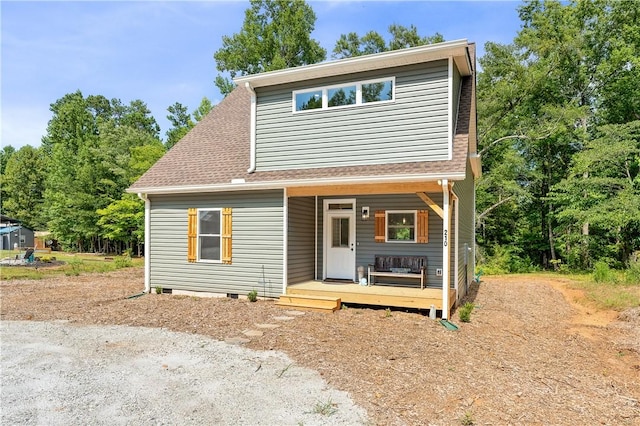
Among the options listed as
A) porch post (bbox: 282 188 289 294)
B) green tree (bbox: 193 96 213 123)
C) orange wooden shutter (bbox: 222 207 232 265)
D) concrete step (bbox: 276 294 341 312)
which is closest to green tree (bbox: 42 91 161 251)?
green tree (bbox: 193 96 213 123)

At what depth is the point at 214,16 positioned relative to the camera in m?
10.5

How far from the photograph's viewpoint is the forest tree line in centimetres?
1786

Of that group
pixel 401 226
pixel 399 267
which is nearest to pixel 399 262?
pixel 399 267

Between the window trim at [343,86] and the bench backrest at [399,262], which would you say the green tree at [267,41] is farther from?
the bench backrest at [399,262]

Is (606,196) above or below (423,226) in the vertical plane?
above

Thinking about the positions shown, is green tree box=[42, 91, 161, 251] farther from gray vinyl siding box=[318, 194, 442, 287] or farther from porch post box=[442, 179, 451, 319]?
porch post box=[442, 179, 451, 319]

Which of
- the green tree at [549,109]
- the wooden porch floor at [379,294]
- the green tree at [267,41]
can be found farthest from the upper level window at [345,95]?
the green tree at [267,41]

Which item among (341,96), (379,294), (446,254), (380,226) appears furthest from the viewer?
(380,226)

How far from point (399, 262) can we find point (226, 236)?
13.6ft

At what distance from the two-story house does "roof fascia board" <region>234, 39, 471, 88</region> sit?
→ 3cm

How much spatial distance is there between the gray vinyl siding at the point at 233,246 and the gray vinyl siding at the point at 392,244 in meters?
1.58

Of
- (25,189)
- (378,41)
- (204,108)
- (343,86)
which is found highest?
(378,41)

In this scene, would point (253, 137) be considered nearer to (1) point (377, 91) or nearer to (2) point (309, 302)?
(1) point (377, 91)

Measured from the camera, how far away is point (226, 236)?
9.69 m
